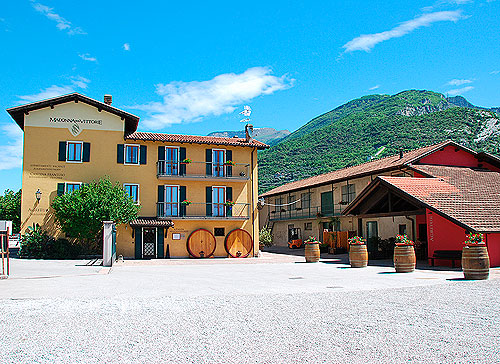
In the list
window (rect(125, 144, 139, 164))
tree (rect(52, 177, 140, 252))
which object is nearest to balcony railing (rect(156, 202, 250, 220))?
tree (rect(52, 177, 140, 252))

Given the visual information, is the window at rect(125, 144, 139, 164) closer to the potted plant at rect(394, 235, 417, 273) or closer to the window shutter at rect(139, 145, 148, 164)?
the window shutter at rect(139, 145, 148, 164)

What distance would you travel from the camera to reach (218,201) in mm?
30031

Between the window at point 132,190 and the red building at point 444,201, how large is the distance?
12.8 meters

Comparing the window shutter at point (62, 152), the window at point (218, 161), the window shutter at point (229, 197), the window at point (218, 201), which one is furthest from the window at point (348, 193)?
the window shutter at point (62, 152)

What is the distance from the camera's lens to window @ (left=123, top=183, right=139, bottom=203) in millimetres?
27953

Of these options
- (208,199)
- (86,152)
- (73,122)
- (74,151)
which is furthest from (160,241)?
(73,122)

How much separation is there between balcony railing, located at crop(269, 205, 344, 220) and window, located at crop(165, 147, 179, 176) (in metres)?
12.8

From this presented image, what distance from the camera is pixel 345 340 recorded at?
601cm

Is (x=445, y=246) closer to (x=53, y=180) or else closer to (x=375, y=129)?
(x=53, y=180)

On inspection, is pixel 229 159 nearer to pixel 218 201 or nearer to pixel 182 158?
pixel 218 201

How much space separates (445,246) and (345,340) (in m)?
14.4

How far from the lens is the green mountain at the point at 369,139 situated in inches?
2650

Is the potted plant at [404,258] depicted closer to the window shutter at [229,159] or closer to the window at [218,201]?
the window at [218,201]

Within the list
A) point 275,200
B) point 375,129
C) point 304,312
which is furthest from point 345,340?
point 375,129
